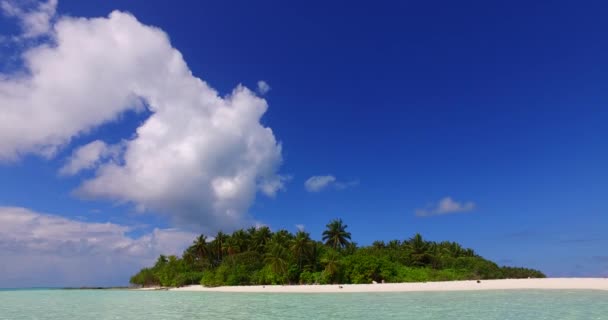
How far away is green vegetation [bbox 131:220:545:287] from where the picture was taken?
6197 centimetres

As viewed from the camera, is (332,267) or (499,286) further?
(332,267)

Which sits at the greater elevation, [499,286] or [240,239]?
[240,239]

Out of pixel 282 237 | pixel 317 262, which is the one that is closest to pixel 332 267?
pixel 317 262

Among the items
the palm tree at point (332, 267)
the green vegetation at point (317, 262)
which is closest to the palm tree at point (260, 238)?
the green vegetation at point (317, 262)

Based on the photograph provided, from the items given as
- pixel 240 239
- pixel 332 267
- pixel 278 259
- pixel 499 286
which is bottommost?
pixel 499 286

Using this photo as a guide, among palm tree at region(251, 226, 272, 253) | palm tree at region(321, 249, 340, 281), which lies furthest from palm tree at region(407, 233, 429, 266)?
palm tree at region(251, 226, 272, 253)

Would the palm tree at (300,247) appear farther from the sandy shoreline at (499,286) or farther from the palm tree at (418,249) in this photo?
the palm tree at (418,249)

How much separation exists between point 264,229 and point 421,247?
35804mm

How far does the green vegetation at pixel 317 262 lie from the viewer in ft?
203

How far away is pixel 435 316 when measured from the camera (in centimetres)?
2089

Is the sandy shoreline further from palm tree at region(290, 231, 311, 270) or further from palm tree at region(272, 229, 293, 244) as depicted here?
palm tree at region(272, 229, 293, 244)

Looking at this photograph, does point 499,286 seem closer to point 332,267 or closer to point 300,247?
point 332,267

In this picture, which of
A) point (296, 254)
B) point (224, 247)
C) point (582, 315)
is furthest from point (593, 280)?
point (224, 247)

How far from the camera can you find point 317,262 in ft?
230
